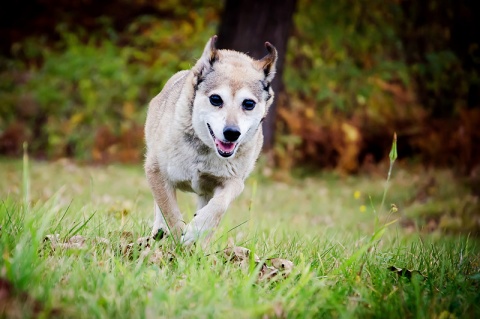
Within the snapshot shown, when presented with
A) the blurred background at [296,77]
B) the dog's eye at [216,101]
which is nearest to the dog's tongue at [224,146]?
the dog's eye at [216,101]

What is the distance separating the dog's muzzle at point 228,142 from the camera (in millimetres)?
4598

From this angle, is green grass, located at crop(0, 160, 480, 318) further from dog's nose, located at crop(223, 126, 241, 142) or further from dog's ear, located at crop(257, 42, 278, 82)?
dog's ear, located at crop(257, 42, 278, 82)

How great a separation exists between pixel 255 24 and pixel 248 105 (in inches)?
273

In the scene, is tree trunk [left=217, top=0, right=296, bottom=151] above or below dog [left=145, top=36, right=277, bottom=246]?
above

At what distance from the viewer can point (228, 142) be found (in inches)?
184

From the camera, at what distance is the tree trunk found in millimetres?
11484

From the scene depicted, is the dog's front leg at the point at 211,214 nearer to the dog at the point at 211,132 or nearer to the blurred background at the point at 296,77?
the dog at the point at 211,132

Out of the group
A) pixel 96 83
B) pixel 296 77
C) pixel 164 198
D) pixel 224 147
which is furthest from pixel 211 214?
pixel 96 83

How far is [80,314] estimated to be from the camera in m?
2.67

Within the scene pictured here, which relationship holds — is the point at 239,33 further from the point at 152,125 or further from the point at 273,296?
the point at 273,296

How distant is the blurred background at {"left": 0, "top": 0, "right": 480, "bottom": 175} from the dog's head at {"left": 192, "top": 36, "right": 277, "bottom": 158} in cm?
725

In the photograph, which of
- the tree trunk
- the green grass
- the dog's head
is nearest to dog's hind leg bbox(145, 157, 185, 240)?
the green grass

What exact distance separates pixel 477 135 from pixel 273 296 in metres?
10.7

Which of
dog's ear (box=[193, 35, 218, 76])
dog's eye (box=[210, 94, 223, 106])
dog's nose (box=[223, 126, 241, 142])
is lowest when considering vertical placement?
dog's nose (box=[223, 126, 241, 142])
